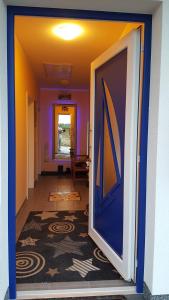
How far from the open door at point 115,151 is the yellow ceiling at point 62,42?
2.16 ft

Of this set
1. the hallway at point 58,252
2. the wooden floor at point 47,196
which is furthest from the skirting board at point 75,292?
the wooden floor at point 47,196

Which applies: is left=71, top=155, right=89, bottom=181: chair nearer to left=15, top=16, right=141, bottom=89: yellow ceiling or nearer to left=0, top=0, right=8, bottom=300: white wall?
left=15, top=16, right=141, bottom=89: yellow ceiling

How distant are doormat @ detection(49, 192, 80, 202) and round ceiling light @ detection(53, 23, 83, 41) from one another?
9.66 ft

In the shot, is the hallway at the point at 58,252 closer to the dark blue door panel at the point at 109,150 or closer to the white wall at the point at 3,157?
the dark blue door panel at the point at 109,150

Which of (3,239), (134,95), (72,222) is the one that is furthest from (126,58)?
(72,222)

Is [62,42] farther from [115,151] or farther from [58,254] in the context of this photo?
[58,254]

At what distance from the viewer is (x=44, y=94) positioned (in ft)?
25.3

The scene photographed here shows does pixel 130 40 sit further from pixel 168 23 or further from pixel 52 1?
pixel 52 1

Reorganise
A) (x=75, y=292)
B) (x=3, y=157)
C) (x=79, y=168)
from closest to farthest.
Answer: (x=3, y=157)
(x=75, y=292)
(x=79, y=168)

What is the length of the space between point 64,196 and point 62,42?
2948mm

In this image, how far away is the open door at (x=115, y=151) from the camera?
6.80 ft

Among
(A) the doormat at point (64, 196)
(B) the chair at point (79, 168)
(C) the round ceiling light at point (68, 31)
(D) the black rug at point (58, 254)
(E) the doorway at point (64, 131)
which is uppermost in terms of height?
(C) the round ceiling light at point (68, 31)

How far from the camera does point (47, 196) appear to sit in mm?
5125

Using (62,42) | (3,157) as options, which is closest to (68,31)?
(62,42)
